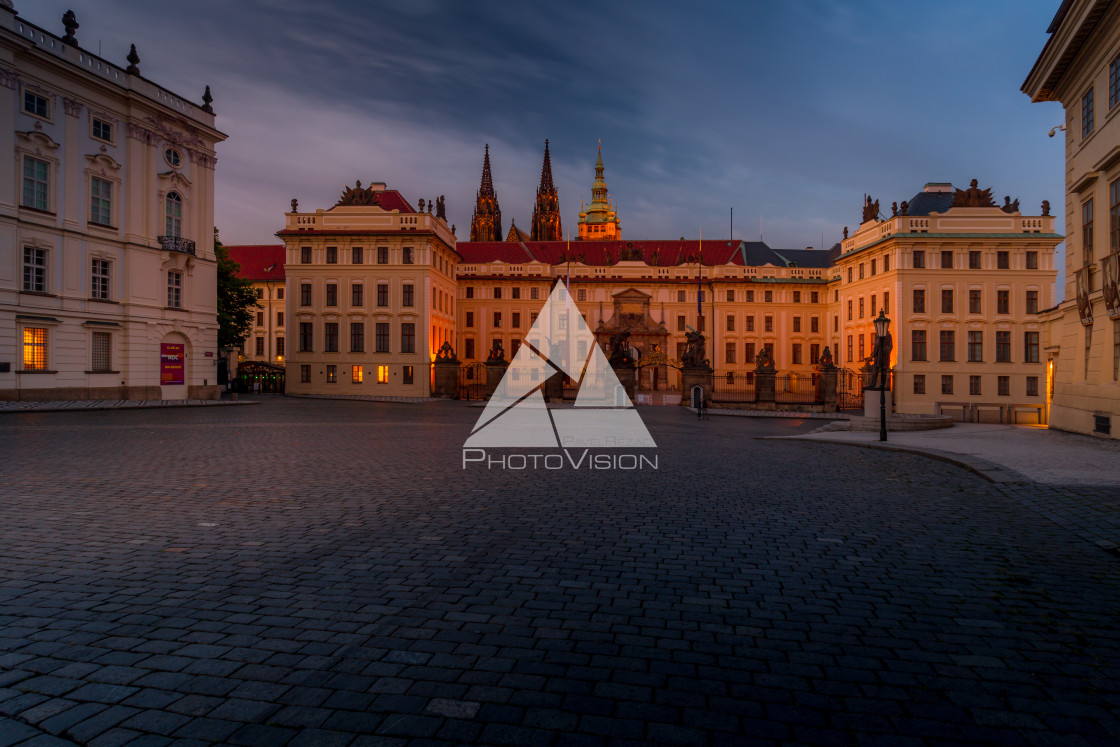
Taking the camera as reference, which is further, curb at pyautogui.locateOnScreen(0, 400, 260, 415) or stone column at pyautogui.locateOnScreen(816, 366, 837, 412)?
stone column at pyautogui.locateOnScreen(816, 366, 837, 412)

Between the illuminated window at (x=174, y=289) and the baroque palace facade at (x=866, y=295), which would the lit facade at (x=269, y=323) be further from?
the illuminated window at (x=174, y=289)

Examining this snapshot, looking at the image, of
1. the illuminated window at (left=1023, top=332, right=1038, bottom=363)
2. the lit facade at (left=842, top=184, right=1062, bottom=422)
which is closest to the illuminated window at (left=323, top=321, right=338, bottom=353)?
the lit facade at (left=842, top=184, right=1062, bottom=422)

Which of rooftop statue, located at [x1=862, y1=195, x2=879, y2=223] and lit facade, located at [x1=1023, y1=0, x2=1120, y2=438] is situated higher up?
rooftop statue, located at [x1=862, y1=195, x2=879, y2=223]

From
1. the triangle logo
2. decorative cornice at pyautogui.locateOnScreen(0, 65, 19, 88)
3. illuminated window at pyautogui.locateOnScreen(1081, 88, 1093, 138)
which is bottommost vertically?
the triangle logo

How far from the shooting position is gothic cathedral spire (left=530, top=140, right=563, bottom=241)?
12381 centimetres

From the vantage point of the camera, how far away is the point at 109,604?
486 centimetres

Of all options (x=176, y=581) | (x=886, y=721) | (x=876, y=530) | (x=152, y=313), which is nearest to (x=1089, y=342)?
(x=876, y=530)

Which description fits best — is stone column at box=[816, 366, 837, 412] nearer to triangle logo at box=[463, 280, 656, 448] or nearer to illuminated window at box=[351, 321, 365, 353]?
triangle logo at box=[463, 280, 656, 448]

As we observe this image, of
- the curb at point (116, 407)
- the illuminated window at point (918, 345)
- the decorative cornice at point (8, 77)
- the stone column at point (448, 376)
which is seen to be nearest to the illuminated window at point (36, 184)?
the decorative cornice at point (8, 77)

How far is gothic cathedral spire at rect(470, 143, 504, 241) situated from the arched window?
7896 centimetres

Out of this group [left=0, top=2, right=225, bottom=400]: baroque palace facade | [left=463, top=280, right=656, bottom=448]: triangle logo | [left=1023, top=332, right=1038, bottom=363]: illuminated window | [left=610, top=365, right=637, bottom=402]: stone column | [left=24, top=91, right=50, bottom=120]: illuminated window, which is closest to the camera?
[left=463, top=280, right=656, bottom=448]: triangle logo

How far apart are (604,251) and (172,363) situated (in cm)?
5306

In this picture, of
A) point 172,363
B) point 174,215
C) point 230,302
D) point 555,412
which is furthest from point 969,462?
point 230,302

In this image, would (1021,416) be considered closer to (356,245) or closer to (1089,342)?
(1089,342)
